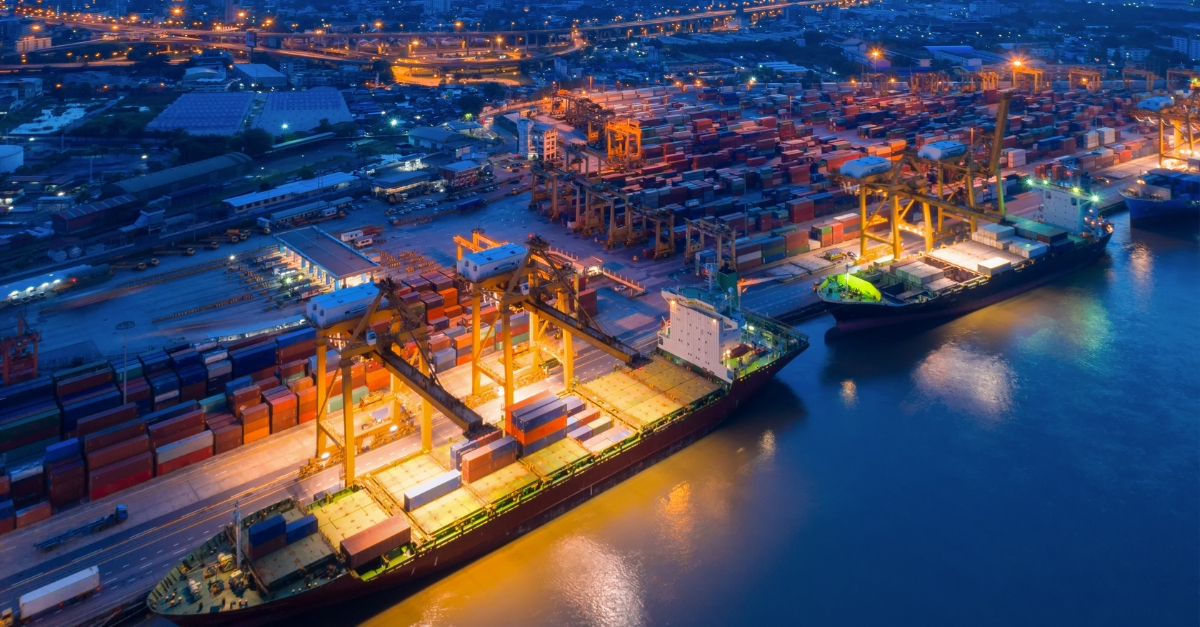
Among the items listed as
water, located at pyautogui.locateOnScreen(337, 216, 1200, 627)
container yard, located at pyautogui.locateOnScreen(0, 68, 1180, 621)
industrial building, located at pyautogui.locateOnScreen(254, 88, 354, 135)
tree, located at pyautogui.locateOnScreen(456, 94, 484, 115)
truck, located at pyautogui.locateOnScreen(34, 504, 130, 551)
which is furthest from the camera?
tree, located at pyautogui.locateOnScreen(456, 94, 484, 115)

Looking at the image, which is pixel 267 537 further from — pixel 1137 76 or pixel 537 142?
pixel 1137 76

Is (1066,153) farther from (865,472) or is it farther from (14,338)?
(14,338)

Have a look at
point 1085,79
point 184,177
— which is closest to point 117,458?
point 184,177

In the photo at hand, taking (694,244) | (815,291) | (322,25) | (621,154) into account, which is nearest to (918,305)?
(815,291)

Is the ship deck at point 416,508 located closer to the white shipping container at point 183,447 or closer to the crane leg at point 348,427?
the crane leg at point 348,427

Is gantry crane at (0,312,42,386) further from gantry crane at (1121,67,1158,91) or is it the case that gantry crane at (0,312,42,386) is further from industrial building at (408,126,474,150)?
gantry crane at (1121,67,1158,91)

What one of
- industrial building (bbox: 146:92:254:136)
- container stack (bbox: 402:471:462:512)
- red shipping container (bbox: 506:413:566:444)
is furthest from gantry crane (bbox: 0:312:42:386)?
industrial building (bbox: 146:92:254:136)
